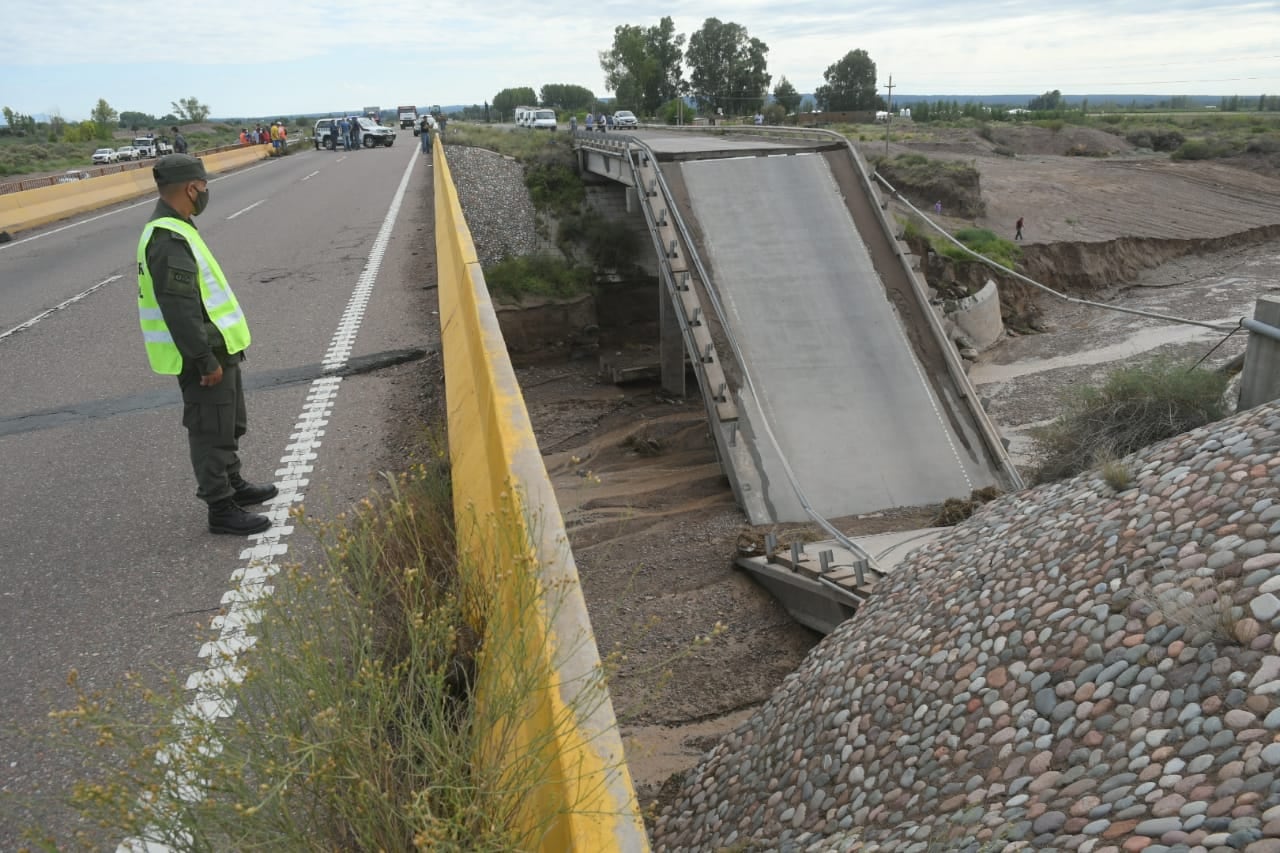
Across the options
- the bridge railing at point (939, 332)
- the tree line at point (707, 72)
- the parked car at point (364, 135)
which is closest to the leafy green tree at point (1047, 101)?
the tree line at point (707, 72)

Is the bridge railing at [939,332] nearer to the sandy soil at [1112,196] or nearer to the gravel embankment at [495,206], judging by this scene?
the gravel embankment at [495,206]

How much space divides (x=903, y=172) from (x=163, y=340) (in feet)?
137

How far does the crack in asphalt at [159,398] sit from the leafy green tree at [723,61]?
329ft

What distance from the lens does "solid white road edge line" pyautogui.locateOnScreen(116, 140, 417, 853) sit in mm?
2761

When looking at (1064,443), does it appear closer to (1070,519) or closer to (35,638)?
(1070,519)

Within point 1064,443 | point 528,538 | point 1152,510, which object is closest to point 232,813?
point 528,538

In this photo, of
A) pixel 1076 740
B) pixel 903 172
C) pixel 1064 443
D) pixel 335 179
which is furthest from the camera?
pixel 903 172

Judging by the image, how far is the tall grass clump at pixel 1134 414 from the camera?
855 cm

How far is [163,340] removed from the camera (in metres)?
5.07

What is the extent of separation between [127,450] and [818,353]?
10.6 m

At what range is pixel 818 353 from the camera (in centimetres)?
1503

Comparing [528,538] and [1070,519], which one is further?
[1070,519]

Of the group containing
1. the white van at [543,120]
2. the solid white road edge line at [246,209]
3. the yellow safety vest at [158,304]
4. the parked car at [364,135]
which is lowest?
the yellow safety vest at [158,304]

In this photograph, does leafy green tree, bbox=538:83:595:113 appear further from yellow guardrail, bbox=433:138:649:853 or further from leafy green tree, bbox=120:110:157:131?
yellow guardrail, bbox=433:138:649:853
